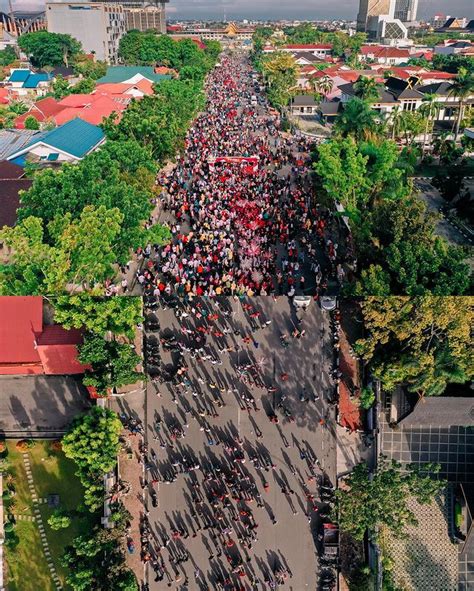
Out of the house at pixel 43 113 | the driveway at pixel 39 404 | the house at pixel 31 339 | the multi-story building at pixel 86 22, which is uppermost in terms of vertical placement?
the multi-story building at pixel 86 22

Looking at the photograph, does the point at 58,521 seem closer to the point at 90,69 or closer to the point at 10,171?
the point at 10,171

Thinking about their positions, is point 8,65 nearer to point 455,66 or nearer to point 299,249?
point 455,66

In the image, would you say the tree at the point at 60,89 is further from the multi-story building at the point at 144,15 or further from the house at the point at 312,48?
the multi-story building at the point at 144,15

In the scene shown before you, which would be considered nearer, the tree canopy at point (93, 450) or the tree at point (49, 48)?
the tree canopy at point (93, 450)

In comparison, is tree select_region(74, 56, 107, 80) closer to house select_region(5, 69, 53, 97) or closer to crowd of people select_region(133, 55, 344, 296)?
house select_region(5, 69, 53, 97)

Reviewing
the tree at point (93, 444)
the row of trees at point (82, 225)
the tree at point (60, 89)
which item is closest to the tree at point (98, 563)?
the tree at point (93, 444)

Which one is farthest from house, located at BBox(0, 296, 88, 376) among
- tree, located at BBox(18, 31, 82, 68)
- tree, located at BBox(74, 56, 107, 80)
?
tree, located at BBox(18, 31, 82, 68)
